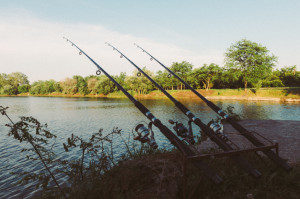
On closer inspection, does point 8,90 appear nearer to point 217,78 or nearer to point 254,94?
point 217,78

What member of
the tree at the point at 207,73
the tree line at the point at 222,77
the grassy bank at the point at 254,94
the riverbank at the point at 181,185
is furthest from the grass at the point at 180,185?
the tree at the point at 207,73

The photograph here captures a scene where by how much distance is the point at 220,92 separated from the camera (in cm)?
5906

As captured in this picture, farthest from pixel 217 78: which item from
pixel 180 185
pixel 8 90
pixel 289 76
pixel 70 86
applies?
pixel 8 90

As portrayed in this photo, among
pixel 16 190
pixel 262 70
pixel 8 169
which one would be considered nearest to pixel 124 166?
pixel 16 190

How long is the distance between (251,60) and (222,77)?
13660mm

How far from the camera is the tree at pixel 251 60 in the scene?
160ft

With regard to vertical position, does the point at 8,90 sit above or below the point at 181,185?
above

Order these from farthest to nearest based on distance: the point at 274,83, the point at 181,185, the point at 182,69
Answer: the point at 182,69 → the point at 274,83 → the point at 181,185

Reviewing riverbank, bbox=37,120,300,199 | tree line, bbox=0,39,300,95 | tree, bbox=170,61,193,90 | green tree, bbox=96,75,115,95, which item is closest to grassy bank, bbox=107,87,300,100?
tree line, bbox=0,39,300,95

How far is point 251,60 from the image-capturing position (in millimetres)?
49188

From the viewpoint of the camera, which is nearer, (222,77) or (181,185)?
(181,185)

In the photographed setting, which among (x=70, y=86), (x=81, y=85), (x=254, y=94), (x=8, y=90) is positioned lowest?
(x=254, y=94)

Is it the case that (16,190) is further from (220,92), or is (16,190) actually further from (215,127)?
(220,92)

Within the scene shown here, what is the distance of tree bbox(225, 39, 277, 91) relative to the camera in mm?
48625
